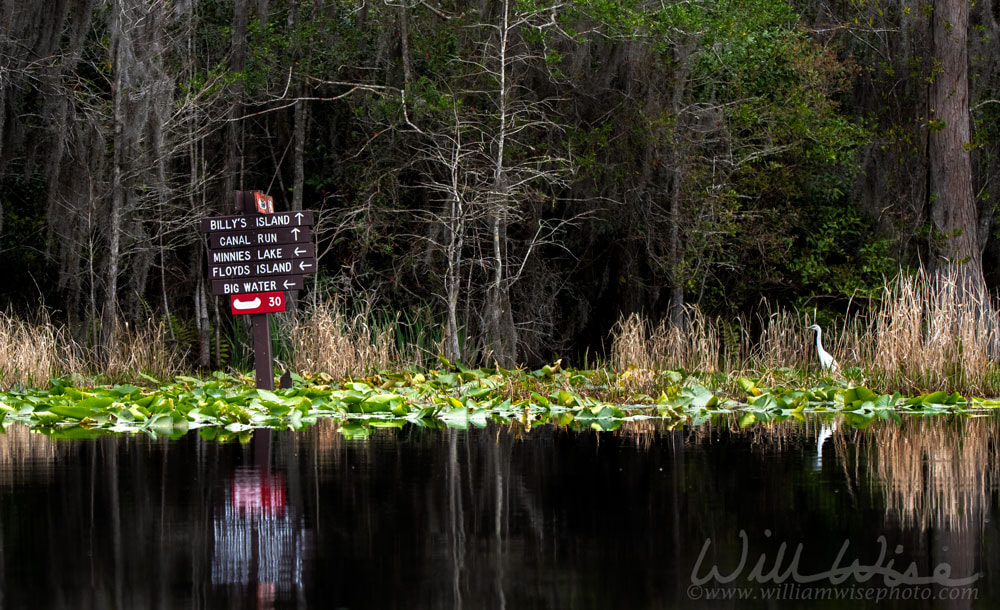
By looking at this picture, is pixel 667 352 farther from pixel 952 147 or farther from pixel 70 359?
pixel 70 359

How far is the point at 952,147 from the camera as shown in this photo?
16.0 meters

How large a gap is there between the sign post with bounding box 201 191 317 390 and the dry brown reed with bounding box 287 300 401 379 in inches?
66.4

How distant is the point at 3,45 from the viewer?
51.3 feet

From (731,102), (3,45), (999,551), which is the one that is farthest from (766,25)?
(999,551)

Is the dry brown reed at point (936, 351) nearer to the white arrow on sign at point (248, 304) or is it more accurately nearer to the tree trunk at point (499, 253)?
the white arrow on sign at point (248, 304)

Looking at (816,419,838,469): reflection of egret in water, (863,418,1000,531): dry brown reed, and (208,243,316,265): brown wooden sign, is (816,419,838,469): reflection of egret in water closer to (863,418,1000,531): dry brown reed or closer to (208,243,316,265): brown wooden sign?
(863,418,1000,531): dry brown reed

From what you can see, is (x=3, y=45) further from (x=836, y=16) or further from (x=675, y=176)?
(x=836, y=16)

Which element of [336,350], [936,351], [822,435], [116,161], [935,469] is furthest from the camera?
[116,161]

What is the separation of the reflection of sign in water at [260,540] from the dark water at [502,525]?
15 millimetres

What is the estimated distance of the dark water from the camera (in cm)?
358

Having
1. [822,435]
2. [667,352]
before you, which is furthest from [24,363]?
[822,435]

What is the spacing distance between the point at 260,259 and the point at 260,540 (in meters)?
7.44

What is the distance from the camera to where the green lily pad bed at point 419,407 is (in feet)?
29.3

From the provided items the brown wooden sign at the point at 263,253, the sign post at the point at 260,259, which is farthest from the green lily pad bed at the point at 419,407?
the brown wooden sign at the point at 263,253
